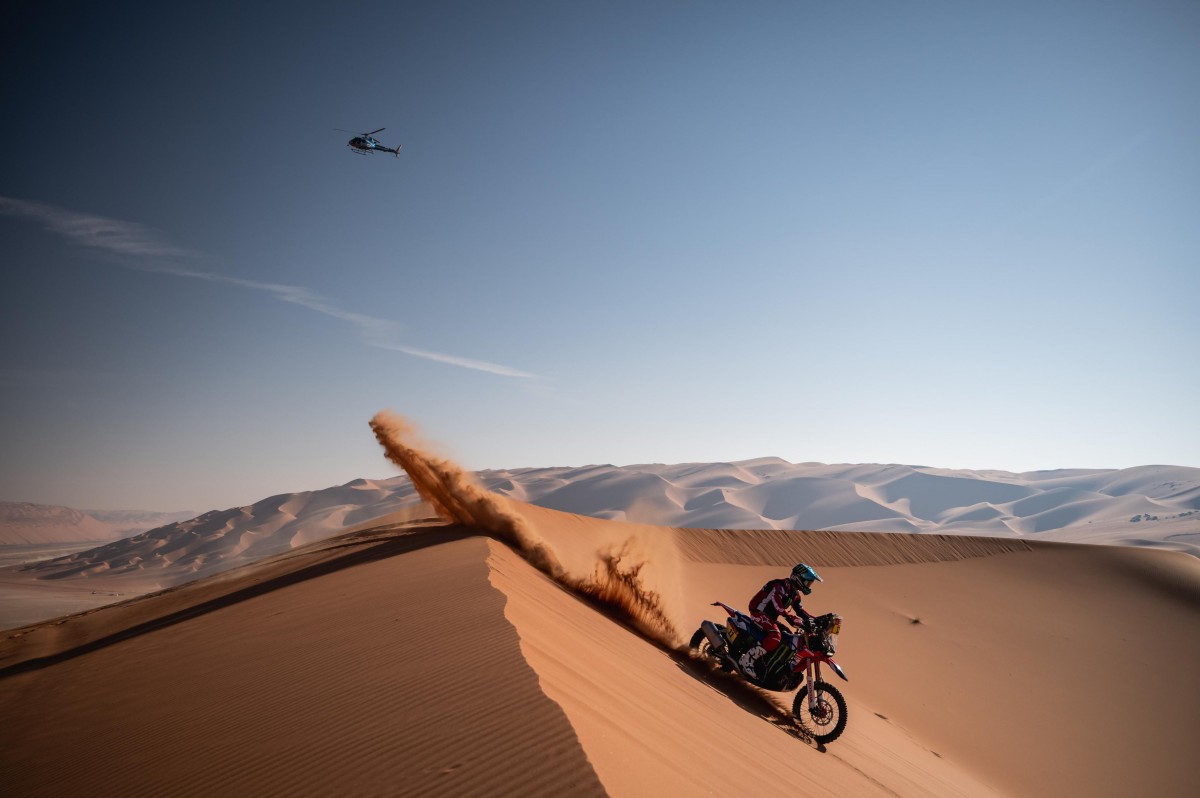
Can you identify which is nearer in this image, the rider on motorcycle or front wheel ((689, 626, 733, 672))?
the rider on motorcycle

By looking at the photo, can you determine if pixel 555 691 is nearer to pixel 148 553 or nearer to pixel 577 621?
pixel 577 621

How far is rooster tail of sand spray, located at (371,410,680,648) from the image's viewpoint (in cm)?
888

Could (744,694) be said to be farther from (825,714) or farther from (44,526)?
(44,526)

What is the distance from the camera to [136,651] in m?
7.27

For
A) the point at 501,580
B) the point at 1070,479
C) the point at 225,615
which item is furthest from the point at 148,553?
the point at 1070,479

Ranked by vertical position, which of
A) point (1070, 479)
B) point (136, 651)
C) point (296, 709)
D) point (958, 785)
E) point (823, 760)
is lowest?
point (1070, 479)

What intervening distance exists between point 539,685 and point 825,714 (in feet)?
14.4

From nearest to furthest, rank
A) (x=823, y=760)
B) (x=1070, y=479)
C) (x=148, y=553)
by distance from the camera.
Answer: (x=823, y=760) → (x=148, y=553) → (x=1070, y=479)

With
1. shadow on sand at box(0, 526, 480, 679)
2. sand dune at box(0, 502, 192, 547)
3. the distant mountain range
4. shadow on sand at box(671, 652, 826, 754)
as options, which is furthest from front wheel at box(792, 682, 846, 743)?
sand dune at box(0, 502, 192, 547)

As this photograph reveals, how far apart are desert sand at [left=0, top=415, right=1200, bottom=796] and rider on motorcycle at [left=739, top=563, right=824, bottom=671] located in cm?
A: 59

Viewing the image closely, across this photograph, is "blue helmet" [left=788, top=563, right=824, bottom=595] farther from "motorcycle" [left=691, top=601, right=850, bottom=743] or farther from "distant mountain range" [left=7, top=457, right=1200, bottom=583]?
"distant mountain range" [left=7, top=457, right=1200, bottom=583]

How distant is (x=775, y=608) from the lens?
22.4 ft

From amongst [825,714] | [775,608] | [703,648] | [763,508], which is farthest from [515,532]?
[763,508]

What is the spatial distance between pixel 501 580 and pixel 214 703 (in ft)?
10.8
